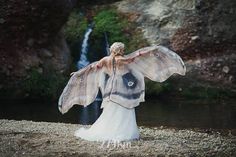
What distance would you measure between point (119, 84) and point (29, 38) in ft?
34.6

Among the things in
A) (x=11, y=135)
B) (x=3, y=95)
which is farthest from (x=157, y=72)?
(x=3, y=95)

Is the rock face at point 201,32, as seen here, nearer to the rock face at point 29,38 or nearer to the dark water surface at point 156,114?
the dark water surface at point 156,114

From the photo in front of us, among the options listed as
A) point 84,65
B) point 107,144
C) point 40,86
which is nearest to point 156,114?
point 40,86

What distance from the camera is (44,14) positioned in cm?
2017

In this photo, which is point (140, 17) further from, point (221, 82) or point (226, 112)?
point (226, 112)

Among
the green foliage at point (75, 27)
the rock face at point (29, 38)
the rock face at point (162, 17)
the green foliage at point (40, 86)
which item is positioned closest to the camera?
the rock face at point (29, 38)

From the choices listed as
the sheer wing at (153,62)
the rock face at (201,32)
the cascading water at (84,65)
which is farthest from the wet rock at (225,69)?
the sheer wing at (153,62)

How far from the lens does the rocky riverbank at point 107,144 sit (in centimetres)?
988

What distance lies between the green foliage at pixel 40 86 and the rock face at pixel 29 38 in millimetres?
193

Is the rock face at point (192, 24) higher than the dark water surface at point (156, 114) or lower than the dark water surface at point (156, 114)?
higher

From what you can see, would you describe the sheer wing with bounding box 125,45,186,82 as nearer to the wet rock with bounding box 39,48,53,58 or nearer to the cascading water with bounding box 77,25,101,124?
the cascading water with bounding box 77,25,101,124

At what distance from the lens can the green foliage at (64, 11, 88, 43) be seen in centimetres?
2353

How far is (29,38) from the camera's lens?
20.6 metres

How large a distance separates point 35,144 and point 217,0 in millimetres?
14513
